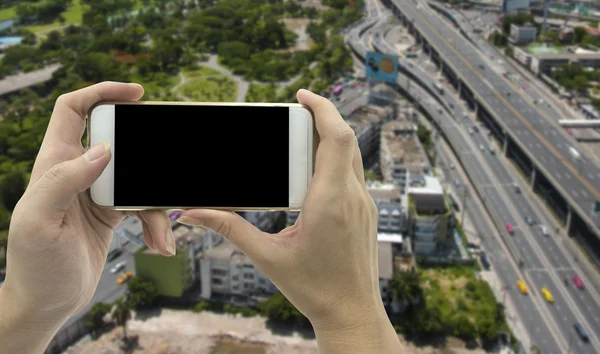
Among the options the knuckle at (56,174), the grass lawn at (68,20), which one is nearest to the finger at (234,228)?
the knuckle at (56,174)

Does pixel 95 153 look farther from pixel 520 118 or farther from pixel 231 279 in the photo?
pixel 520 118

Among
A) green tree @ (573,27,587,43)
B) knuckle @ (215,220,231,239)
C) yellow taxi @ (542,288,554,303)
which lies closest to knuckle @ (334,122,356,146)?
knuckle @ (215,220,231,239)

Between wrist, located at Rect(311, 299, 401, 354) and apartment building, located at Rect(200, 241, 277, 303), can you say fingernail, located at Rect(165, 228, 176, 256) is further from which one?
apartment building, located at Rect(200, 241, 277, 303)

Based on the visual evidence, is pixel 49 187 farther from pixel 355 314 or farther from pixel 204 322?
pixel 204 322

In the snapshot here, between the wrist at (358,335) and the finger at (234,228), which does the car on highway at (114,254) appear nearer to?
the finger at (234,228)

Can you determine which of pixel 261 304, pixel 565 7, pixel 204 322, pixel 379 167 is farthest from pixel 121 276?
pixel 565 7

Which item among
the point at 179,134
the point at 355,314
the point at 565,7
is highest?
the point at 179,134
